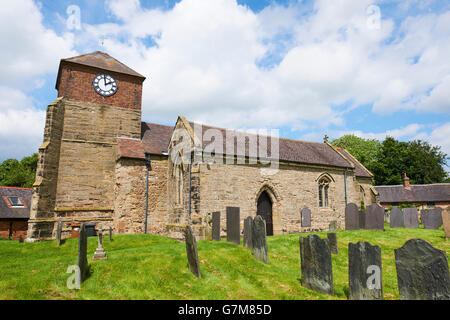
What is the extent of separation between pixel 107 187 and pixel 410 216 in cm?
1972

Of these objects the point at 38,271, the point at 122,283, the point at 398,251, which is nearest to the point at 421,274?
the point at 398,251

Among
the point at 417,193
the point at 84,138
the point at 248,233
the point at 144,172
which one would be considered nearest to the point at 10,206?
the point at 84,138

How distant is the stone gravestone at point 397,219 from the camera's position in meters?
17.9

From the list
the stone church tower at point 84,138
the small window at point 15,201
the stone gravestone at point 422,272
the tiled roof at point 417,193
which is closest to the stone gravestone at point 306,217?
the stone church tower at point 84,138

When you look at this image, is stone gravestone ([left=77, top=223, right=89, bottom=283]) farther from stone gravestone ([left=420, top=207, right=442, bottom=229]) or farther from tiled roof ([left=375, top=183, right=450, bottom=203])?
tiled roof ([left=375, top=183, right=450, bottom=203])

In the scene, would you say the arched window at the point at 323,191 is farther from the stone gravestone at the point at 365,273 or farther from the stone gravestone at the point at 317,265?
the stone gravestone at the point at 365,273

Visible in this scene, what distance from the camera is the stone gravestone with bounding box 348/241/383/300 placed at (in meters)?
5.89

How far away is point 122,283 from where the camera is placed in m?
7.05

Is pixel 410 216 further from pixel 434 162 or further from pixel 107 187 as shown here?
pixel 434 162

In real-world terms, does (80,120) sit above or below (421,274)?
above

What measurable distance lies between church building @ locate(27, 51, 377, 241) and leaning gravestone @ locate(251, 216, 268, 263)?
4983 mm

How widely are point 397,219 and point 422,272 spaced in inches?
577

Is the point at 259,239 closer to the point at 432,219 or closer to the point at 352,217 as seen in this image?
the point at 352,217

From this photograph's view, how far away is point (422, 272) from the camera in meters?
5.37
